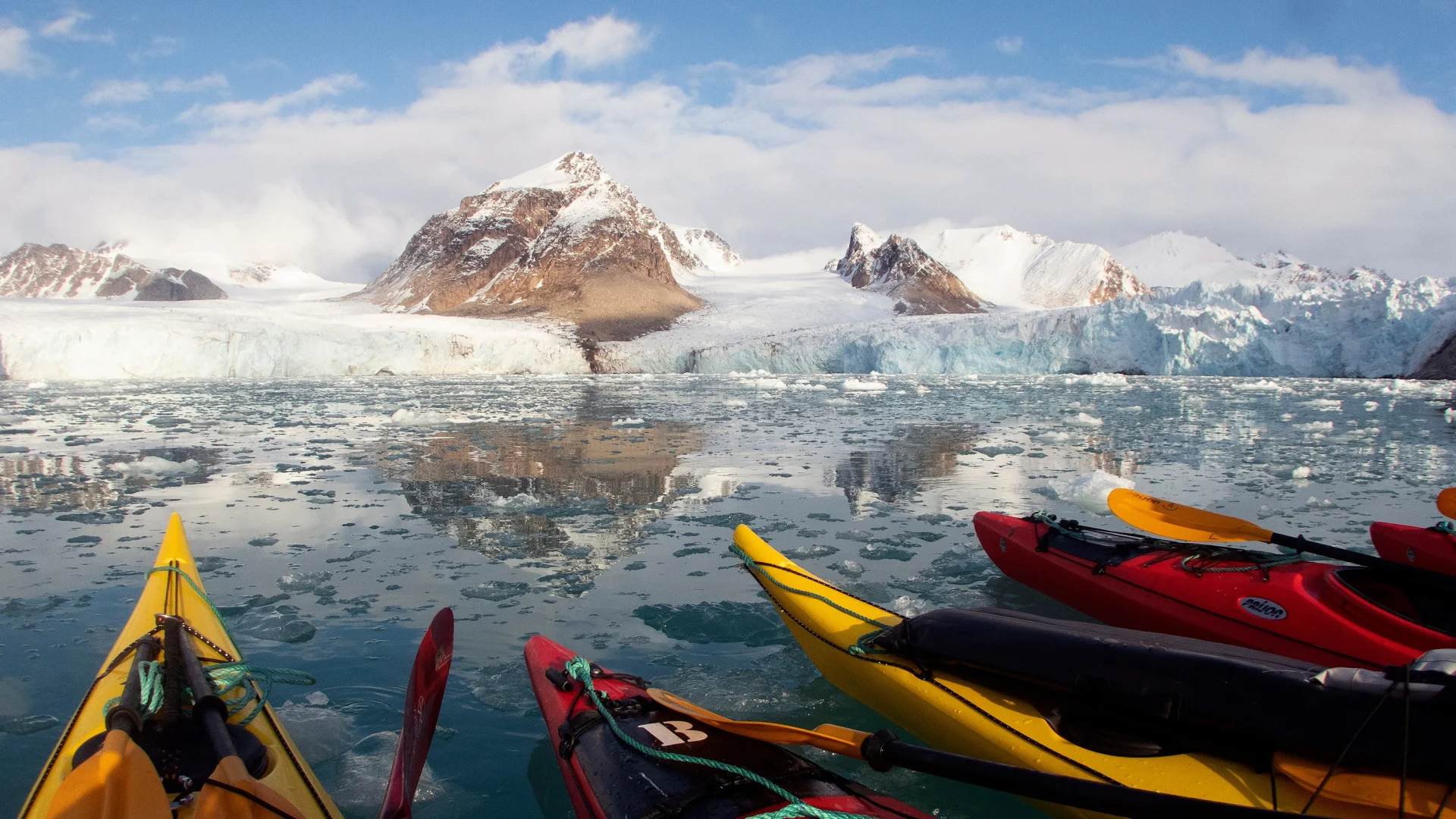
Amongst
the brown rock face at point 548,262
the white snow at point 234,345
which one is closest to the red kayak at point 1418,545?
the white snow at point 234,345

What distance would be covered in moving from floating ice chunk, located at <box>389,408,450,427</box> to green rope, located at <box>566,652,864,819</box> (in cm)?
1050

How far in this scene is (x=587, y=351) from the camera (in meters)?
42.1

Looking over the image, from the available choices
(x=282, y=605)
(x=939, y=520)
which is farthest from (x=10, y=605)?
(x=939, y=520)

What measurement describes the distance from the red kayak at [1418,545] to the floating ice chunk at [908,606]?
2.14 m

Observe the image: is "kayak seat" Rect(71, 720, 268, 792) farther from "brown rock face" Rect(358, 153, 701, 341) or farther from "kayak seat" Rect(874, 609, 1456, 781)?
"brown rock face" Rect(358, 153, 701, 341)

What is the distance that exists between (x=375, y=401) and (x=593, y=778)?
17.8 metres

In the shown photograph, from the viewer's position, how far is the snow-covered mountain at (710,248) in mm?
152125

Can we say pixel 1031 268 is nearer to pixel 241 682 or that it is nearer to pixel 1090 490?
pixel 1090 490

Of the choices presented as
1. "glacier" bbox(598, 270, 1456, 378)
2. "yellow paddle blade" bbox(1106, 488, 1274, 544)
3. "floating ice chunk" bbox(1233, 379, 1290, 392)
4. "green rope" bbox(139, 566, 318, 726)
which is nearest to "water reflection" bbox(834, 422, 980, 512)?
"yellow paddle blade" bbox(1106, 488, 1274, 544)

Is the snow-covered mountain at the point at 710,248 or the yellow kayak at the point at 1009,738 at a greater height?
the snow-covered mountain at the point at 710,248

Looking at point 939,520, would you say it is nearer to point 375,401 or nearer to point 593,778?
point 593,778

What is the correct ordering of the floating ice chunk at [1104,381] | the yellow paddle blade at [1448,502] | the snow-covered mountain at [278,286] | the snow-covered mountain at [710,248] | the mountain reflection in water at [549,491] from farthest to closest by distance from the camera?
the snow-covered mountain at [710,248]
the snow-covered mountain at [278,286]
the floating ice chunk at [1104,381]
the mountain reflection in water at [549,491]
the yellow paddle blade at [1448,502]

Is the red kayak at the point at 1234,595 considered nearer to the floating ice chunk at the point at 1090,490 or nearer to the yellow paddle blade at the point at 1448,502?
the yellow paddle blade at the point at 1448,502

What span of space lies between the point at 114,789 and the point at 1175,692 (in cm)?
240
